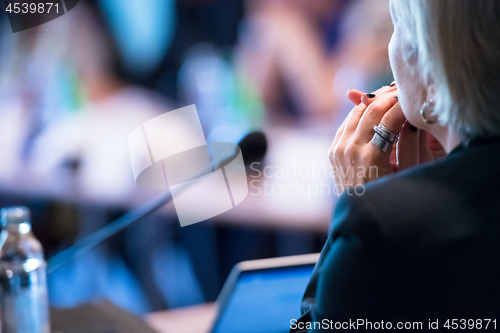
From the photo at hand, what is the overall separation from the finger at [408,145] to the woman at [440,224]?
246mm

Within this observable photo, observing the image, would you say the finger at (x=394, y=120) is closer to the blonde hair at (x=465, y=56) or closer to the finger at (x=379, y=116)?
the finger at (x=379, y=116)

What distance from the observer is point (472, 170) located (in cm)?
44

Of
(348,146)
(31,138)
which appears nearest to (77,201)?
(31,138)

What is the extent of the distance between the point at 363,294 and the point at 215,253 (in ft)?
7.27

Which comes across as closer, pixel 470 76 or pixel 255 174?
pixel 470 76

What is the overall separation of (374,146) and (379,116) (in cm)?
5

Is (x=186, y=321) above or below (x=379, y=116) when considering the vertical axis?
below

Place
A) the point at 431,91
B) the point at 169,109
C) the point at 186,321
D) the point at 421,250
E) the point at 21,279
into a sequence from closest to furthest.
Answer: the point at 421,250 → the point at 431,91 → the point at 21,279 → the point at 186,321 → the point at 169,109

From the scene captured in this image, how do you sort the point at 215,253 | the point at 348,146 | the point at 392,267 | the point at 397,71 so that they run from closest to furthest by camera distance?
the point at 392,267 < the point at 397,71 < the point at 348,146 < the point at 215,253

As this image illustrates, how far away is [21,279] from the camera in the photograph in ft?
2.97

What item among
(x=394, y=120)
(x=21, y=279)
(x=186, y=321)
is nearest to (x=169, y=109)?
(x=186, y=321)

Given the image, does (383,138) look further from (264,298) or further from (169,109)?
(169,109)

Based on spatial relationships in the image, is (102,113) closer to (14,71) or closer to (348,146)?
(14,71)

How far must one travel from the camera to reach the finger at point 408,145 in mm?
740
